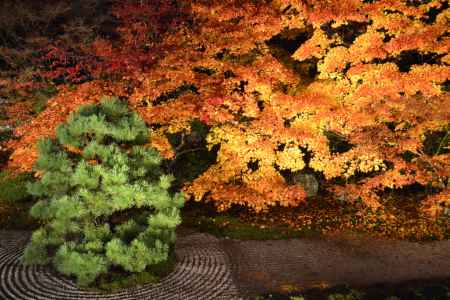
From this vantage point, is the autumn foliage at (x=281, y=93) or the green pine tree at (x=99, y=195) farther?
the autumn foliage at (x=281, y=93)

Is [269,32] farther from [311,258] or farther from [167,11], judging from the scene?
[311,258]

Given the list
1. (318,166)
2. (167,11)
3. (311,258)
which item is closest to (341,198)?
(318,166)

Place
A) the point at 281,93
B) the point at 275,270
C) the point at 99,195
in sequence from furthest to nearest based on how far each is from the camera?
the point at 281,93 → the point at 275,270 → the point at 99,195

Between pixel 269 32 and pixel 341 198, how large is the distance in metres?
6.85

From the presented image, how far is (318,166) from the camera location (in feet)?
37.8

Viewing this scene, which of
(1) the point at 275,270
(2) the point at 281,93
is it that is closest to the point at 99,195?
(1) the point at 275,270

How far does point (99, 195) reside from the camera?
7984mm

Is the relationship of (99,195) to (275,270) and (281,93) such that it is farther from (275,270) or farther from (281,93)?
(281,93)

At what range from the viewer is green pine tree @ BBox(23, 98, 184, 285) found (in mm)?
7879

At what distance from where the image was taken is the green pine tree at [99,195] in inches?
310

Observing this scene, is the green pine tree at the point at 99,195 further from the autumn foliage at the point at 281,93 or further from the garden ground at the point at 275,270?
the autumn foliage at the point at 281,93

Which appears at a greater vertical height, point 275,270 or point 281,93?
point 281,93

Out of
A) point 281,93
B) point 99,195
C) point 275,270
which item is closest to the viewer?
point 99,195

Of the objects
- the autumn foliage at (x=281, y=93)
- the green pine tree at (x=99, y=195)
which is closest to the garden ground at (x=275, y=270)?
the green pine tree at (x=99, y=195)
